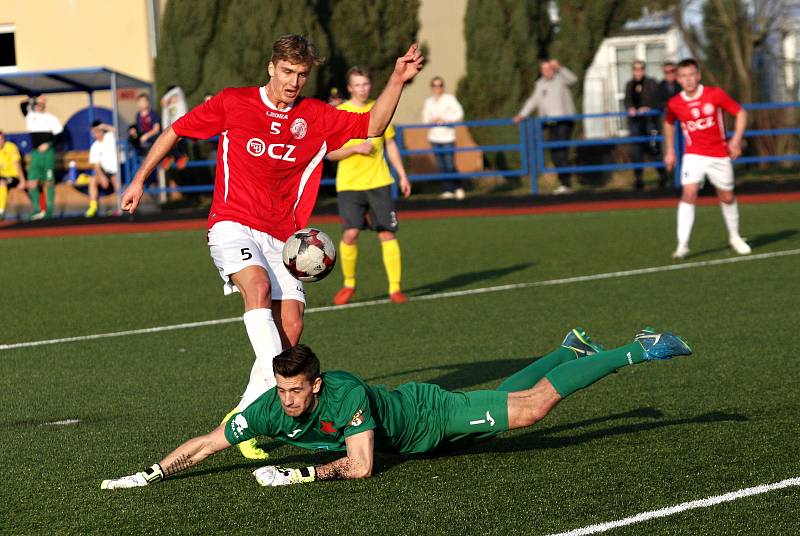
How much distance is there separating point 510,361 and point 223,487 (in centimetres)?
395

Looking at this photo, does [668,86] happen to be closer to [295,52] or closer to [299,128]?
[299,128]

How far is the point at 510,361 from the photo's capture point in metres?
10.2

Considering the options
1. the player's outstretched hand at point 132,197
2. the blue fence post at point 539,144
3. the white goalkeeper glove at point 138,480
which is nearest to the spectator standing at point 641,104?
the blue fence post at point 539,144

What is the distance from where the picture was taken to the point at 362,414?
6430mm

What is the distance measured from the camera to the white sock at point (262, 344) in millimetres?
7301

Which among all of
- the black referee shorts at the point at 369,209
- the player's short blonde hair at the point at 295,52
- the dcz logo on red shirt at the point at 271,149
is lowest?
the black referee shorts at the point at 369,209

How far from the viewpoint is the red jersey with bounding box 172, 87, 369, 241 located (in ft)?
25.1

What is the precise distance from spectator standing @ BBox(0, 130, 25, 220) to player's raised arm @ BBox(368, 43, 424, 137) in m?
20.5

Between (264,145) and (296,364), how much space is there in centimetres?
182

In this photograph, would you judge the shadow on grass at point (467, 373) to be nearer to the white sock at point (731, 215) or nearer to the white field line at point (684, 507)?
the white field line at point (684, 507)

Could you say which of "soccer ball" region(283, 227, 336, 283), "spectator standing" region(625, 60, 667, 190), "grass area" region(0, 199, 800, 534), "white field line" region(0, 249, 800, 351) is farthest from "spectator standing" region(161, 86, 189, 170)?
Answer: "soccer ball" region(283, 227, 336, 283)

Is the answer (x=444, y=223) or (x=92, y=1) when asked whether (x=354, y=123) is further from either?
(x=92, y=1)

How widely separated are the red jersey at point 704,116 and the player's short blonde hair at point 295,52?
9304mm

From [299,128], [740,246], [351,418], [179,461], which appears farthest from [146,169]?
[740,246]
